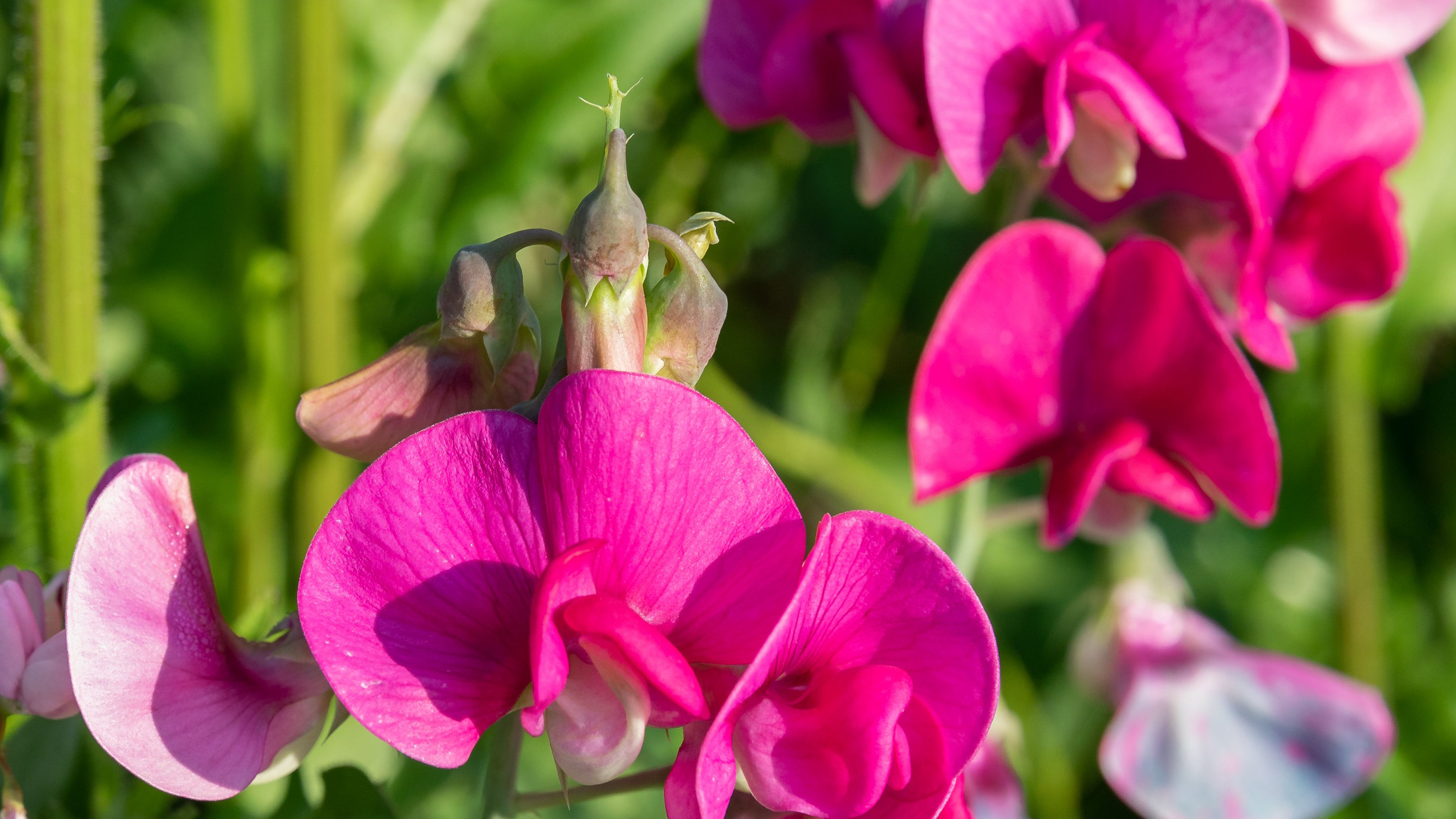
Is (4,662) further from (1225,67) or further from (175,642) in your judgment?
(1225,67)

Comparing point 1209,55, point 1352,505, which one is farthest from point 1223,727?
point 1209,55

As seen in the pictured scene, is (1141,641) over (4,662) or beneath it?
beneath

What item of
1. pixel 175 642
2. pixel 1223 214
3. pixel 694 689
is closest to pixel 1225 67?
pixel 1223 214

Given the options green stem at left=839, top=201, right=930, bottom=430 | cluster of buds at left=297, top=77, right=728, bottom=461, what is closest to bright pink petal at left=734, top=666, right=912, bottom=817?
cluster of buds at left=297, top=77, right=728, bottom=461

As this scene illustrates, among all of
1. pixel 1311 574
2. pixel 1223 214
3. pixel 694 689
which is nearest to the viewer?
pixel 694 689

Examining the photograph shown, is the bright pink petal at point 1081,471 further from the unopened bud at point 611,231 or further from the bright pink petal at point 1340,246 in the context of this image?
the unopened bud at point 611,231

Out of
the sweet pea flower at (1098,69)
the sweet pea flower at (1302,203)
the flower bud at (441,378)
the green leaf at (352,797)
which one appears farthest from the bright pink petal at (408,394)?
the sweet pea flower at (1302,203)

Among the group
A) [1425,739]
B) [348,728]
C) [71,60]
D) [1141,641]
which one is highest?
[71,60]

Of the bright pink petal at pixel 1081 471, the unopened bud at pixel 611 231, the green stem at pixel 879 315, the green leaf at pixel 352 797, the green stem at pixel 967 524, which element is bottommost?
the green stem at pixel 879 315
